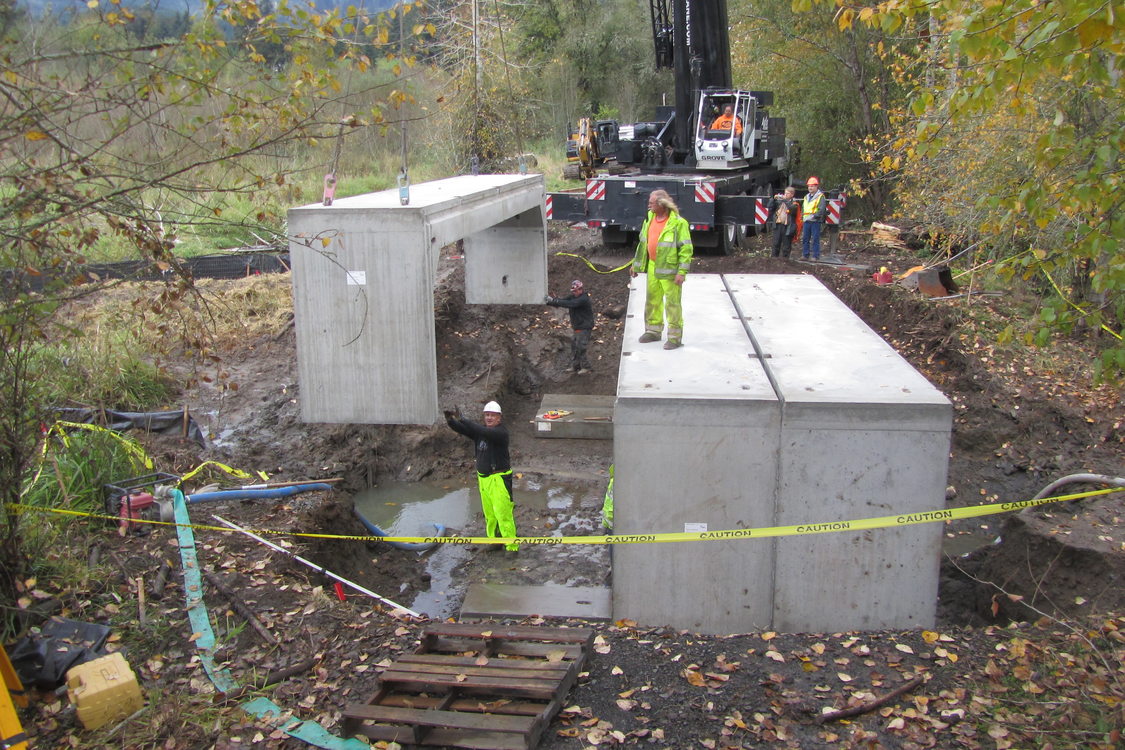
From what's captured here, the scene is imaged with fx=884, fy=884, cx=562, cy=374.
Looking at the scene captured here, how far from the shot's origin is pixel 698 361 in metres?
7.18

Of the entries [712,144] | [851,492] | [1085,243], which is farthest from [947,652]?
[712,144]

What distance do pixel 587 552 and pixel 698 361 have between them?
8.71 ft

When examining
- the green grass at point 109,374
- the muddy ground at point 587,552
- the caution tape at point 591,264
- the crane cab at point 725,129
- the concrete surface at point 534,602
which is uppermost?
the crane cab at point 725,129

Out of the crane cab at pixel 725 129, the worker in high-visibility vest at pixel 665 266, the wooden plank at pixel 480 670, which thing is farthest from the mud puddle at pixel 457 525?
the crane cab at pixel 725 129

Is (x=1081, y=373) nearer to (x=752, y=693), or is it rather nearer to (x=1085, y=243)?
(x=1085, y=243)

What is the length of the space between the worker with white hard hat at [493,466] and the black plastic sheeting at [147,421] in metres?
3.42

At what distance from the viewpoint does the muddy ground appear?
5.00 meters

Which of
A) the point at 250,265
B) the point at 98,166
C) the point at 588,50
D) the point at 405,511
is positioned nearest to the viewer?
the point at 98,166

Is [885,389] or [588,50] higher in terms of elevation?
[588,50]

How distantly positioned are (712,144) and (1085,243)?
44.4 feet

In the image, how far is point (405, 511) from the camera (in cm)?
1002

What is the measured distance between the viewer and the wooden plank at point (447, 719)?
4488 millimetres

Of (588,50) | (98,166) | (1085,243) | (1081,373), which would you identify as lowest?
(1081,373)

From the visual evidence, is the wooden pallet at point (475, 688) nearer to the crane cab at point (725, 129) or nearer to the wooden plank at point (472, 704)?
the wooden plank at point (472, 704)
